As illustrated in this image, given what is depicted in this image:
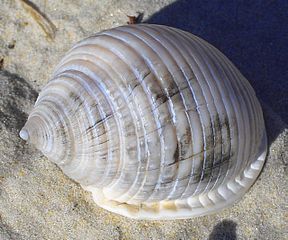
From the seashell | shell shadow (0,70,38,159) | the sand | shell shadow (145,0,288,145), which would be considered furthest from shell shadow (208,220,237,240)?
shell shadow (0,70,38,159)

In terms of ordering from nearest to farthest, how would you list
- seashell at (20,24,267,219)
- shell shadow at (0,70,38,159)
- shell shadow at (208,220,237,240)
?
seashell at (20,24,267,219) → shell shadow at (208,220,237,240) → shell shadow at (0,70,38,159)

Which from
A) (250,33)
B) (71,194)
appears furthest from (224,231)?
(250,33)

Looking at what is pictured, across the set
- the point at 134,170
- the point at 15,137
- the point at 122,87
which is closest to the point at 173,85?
the point at 122,87

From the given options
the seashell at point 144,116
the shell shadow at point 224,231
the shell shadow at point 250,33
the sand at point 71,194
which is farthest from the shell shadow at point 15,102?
the shell shadow at point 224,231

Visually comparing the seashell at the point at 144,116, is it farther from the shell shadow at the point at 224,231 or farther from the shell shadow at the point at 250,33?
the shell shadow at the point at 250,33

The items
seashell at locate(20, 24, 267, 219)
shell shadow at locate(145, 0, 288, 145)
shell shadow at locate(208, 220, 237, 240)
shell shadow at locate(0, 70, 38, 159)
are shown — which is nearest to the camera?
seashell at locate(20, 24, 267, 219)

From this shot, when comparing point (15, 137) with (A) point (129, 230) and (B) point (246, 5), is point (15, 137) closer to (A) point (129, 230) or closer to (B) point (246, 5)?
(A) point (129, 230)

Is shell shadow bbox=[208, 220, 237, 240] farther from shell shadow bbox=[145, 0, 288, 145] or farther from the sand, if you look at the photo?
shell shadow bbox=[145, 0, 288, 145]
